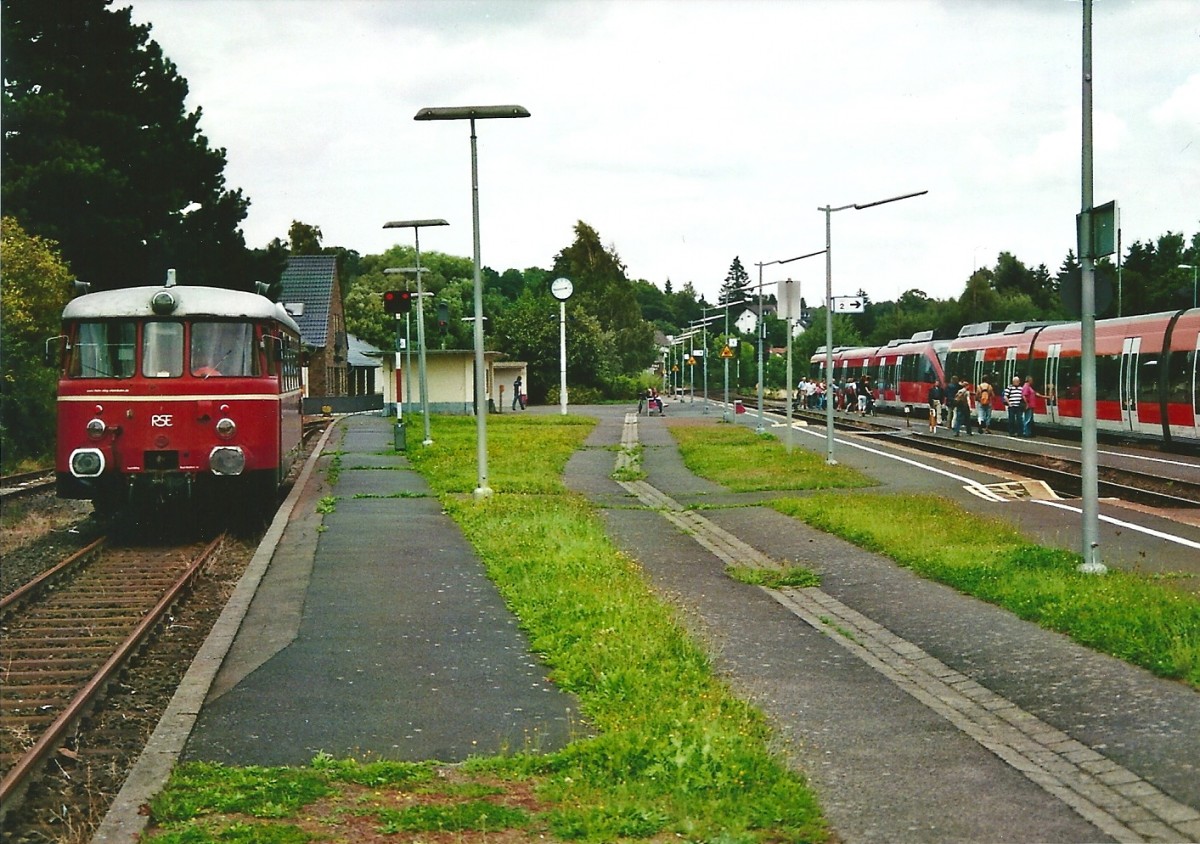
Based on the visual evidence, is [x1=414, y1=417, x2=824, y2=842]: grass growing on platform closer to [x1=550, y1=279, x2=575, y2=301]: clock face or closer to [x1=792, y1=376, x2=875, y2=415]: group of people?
[x1=550, y1=279, x2=575, y2=301]: clock face

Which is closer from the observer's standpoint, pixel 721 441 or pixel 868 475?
pixel 868 475

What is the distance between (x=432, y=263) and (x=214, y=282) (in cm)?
8953

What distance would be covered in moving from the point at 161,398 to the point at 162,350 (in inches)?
24.8

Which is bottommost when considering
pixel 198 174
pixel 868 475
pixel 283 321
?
pixel 868 475

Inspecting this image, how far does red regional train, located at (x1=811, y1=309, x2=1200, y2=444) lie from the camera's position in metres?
32.0

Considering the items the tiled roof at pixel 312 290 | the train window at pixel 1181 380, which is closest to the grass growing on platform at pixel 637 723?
the train window at pixel 1181 380

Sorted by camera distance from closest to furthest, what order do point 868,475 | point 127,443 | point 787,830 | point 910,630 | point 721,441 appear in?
point 787,830 → point 910,630 → point 127,443 → point 868,475 → point 721,441

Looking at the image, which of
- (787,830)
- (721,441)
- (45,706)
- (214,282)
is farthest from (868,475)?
(214,282)

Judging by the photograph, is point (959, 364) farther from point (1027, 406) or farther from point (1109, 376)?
point (1109, 376)

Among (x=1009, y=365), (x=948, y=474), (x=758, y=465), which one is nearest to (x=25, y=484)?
(x=758, y=465)

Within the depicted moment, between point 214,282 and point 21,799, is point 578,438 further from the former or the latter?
point 21,799

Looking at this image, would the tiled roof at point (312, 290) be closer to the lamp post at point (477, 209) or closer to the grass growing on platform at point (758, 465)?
the grass growing on platform at point (758, 465)

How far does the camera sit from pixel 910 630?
11180mm

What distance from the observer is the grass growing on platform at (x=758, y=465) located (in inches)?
1000
